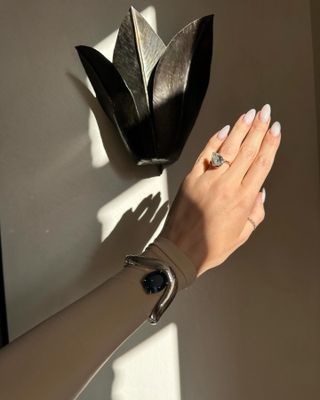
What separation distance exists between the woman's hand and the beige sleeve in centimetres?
9

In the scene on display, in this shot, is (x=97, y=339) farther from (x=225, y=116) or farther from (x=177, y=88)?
(x=225, y=116)

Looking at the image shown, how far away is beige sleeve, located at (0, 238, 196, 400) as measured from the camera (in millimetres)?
475

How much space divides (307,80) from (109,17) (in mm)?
488

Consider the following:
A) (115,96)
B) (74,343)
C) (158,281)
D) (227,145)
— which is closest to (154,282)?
(158,281)

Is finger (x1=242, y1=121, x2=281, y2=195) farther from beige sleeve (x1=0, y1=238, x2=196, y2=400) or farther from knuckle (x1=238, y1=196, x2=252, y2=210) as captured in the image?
beige sleeve (x1=0, y1=238, x2=196, y2=400)

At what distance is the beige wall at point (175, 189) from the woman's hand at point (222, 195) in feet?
0.73

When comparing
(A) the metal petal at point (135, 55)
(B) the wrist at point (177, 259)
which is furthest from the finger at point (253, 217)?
(A) the metal petal at point (135, 55)

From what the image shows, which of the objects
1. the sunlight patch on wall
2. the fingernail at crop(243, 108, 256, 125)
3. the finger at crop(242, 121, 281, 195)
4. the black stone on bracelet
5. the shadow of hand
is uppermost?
the fingernail at crop(243, 108, 256, 125)

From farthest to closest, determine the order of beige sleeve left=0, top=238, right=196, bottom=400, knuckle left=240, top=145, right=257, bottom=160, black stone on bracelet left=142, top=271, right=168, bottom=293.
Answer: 1. knuckle left=240, top=145, right=257, bottom=160
2. black stone on bracelet left=142, top=271, right=168, bottom=293
3. beige sleeve left=0, top=238, right=196, bottom=400

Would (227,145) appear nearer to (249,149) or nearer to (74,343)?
(249,149)

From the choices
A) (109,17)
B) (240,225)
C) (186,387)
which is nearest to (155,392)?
(186,387)

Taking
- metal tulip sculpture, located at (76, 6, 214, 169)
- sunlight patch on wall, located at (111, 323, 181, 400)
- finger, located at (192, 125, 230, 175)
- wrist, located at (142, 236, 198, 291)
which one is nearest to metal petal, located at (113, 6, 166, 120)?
metal tulip sculpture, located at (76, 6, 214, 169)

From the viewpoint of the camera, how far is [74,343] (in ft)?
1.68

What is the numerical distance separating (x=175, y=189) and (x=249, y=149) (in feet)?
0.91
